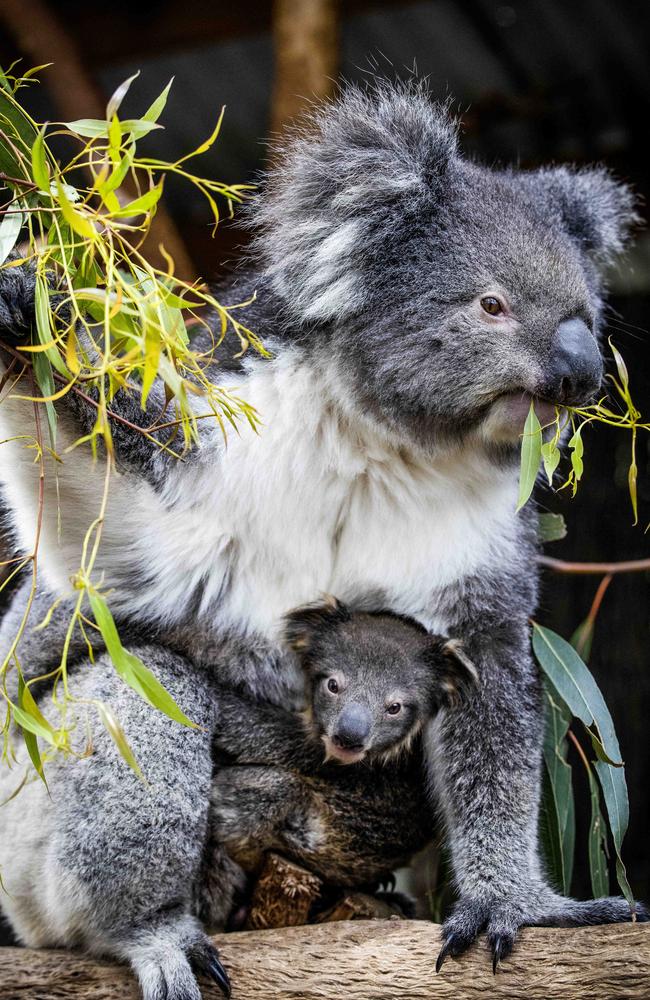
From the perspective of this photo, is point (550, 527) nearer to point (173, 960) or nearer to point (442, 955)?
point (442, 955)

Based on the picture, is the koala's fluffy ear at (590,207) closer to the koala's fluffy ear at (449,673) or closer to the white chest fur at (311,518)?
the white chest fur at (311,518)

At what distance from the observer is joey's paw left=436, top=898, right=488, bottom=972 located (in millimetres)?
2385

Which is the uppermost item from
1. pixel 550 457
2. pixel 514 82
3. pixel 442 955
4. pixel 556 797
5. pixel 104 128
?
pixel 514 82

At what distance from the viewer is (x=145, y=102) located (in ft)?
19.4

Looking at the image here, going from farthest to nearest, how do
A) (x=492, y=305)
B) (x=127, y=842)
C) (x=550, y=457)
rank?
(x=492, y=305), (x=127, y=842), (x=550, y=457)

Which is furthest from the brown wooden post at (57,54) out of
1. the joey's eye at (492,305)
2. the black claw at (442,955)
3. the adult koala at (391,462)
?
the black claw at (442,955)

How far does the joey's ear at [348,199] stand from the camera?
8.61ft

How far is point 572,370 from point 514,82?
351 cm

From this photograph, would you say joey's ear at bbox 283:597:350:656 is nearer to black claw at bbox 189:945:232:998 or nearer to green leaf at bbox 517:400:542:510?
green leaf at bbox 517:400:542:510

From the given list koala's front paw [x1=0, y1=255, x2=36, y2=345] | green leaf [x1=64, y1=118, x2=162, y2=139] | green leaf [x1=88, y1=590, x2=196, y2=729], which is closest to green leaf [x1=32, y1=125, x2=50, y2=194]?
green leaf [x1=64, y1=118, x2=162, y2=139]

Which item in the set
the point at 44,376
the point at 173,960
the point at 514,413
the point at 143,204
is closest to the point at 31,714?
the point at 44,376

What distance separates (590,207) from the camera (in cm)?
305

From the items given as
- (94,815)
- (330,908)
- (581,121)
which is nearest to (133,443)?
(94,815)

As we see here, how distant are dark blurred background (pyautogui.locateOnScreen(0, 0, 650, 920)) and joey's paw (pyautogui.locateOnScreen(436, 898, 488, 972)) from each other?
6.58ft
